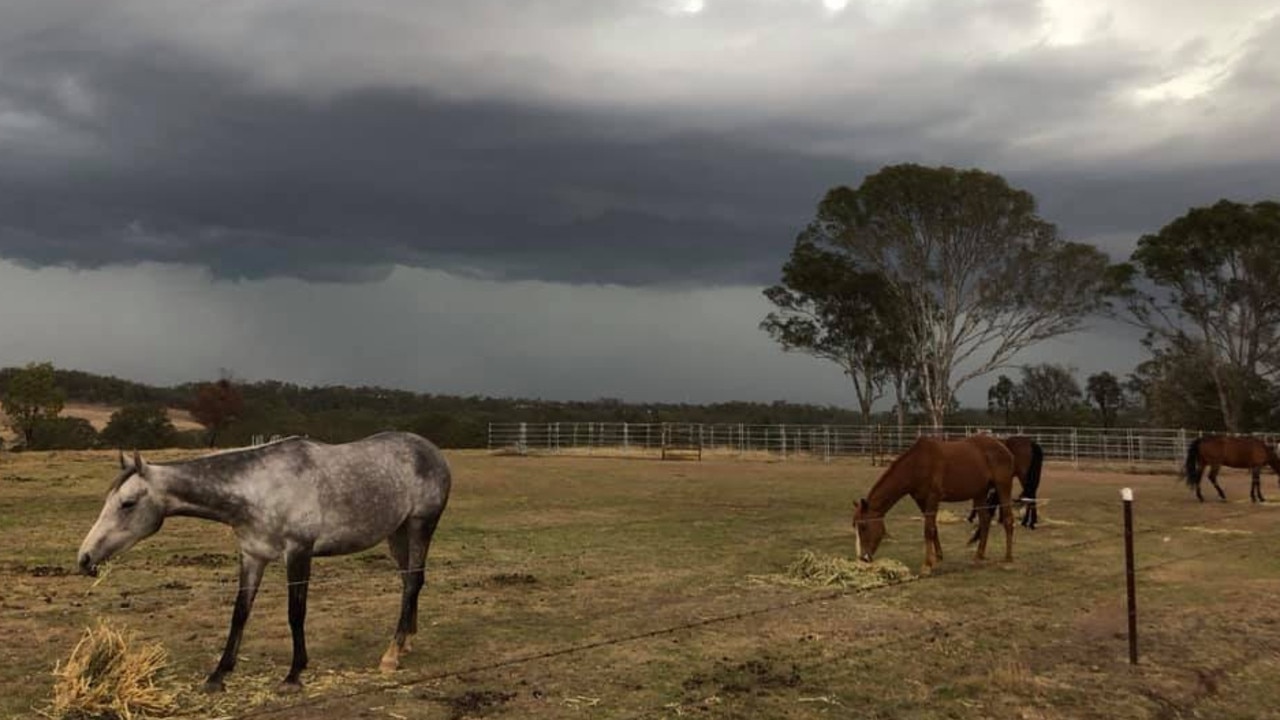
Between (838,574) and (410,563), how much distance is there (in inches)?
241

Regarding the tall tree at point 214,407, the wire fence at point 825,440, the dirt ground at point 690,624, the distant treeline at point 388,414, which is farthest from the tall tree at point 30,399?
the dirt ground at point 690,624

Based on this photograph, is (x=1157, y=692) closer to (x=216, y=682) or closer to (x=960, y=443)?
(x=960, y=443)

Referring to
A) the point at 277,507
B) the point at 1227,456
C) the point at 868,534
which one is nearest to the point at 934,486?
the point at 868,534

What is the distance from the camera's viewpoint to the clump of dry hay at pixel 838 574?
1149 centimetres

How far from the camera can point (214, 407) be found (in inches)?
2921

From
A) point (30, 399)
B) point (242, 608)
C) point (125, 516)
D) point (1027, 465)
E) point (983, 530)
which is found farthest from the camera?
point (30, 399)

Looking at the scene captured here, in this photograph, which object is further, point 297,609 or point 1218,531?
point 1218,531

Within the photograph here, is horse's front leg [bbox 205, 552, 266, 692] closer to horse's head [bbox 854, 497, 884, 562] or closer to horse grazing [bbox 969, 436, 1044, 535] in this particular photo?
horse's head [bbox 854, 497, 884, 562]

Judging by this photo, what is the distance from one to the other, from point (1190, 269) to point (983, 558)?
139 ft

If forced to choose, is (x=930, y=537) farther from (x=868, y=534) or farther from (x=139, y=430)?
(x=139, y=430)

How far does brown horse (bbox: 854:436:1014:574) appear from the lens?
12.6 meters

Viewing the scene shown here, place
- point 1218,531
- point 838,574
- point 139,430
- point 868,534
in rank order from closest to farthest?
1. point 838,574
2. point 868,534
3. point 1218,531
4. point 139,430

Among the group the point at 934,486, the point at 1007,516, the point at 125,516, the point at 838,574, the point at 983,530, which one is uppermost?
the point at 125,516

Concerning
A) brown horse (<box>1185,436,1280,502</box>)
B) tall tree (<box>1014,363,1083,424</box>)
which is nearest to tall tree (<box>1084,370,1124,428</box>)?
tall tree (<box>1014,363,1083,424</box>)
